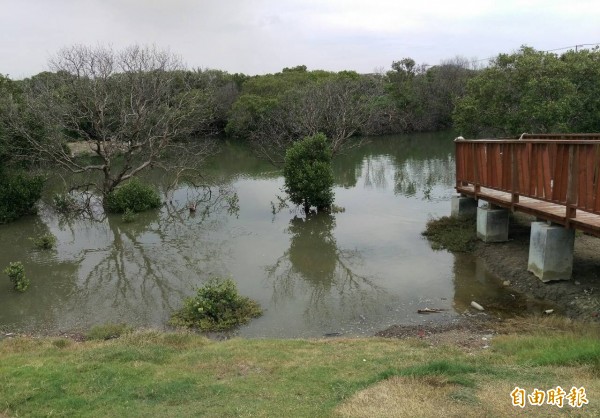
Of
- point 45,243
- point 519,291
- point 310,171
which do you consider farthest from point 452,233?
point 45,243

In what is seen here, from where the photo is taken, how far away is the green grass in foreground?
4141 mm

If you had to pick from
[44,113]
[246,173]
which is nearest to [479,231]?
[44,113]

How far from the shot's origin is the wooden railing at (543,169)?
759 centimetres

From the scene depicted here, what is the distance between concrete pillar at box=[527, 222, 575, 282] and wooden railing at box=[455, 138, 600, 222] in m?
0.50

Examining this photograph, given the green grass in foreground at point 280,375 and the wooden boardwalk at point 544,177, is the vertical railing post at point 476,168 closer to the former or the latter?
the wooden boardwalk at point 544,177

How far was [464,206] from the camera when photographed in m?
13.0

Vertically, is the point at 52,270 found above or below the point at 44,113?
below

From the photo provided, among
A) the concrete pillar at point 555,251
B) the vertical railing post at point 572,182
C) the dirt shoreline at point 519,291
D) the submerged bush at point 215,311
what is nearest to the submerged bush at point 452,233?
the dirt shoreline at point 519,291

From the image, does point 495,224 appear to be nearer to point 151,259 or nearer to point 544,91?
point 151,259

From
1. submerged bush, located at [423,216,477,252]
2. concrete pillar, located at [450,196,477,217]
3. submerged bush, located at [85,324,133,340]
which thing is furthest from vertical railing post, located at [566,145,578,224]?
submerged bush, located at [85,324,133,340]

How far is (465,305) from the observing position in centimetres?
856

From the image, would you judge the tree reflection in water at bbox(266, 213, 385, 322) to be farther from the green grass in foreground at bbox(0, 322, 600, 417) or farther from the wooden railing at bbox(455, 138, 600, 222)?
the wooden railing at bbox(455, 138, 600, 222)

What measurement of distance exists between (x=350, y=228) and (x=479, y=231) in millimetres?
4105

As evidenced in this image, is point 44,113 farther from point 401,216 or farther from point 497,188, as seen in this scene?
point 497,188
